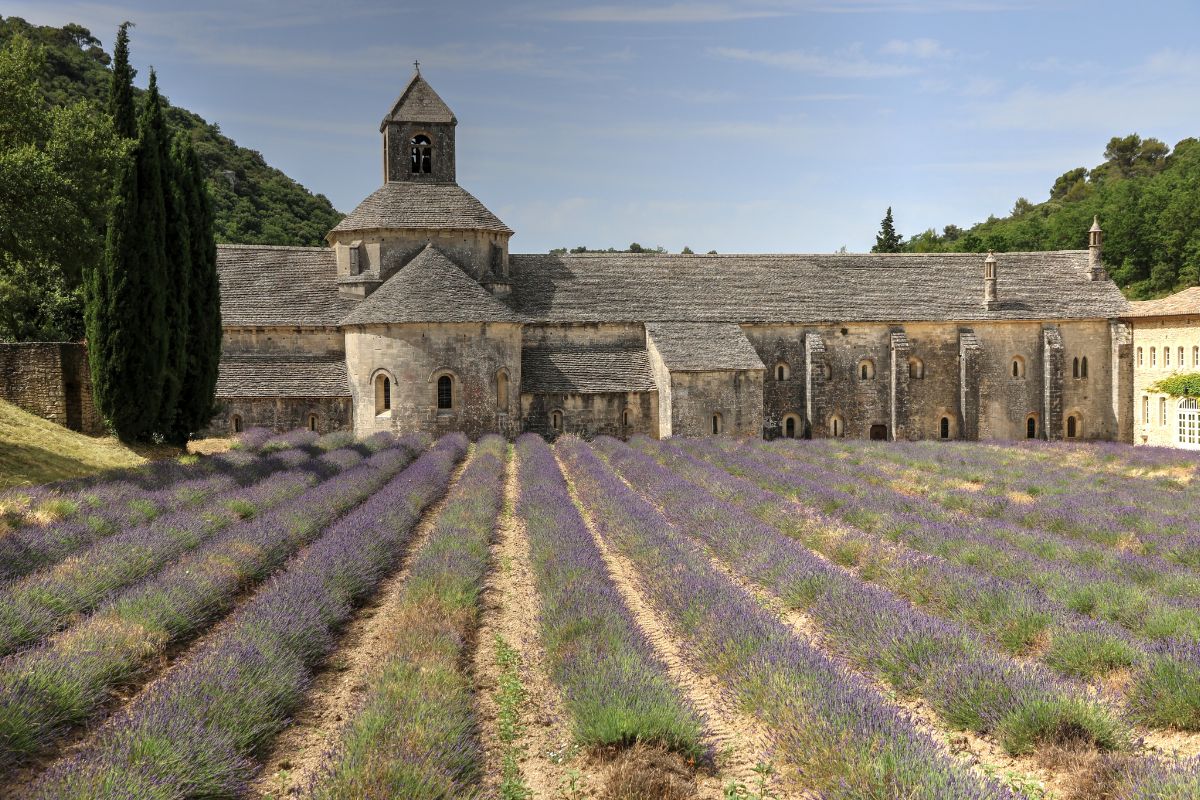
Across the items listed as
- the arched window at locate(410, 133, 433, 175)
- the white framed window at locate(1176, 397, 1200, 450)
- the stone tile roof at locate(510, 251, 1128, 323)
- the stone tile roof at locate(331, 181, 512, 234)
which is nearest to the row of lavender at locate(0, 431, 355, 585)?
the stone tile roof at locate(331, 181, 512, 234)

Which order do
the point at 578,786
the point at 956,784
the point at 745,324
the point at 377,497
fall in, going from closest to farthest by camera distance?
the point at 956,784
the point at 578,786
the point at 377,497
the point at 745,324

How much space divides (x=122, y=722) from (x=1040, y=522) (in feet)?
44.2

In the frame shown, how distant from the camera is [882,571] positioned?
434 inches

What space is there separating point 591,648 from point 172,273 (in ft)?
63.1

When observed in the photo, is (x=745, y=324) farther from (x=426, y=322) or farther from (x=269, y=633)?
(x=269, y=633)

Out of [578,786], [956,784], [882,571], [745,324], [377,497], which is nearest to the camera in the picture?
[956,784]

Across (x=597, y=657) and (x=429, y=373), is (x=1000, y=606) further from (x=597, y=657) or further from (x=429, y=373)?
(x=429, y=373)

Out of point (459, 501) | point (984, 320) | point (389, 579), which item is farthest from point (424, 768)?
point (984, 320)

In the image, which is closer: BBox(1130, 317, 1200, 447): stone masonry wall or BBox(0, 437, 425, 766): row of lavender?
BBox(0, 437, 425, 766): row of lavender

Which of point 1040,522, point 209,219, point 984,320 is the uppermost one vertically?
point 209,219

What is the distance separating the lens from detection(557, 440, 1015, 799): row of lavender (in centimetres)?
505

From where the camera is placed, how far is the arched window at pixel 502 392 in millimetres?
30016

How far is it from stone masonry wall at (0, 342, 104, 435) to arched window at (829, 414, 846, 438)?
24.8m

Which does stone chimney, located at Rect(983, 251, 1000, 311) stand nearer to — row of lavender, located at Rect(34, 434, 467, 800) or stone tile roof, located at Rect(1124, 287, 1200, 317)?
stone tile roof, located at Rect(1124, 287, 1200, 317)
